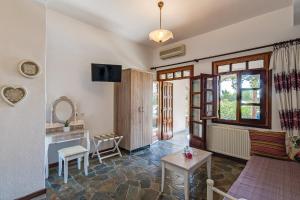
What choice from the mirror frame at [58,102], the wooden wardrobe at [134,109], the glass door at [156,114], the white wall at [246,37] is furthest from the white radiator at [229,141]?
the mirror frame at [58,102]

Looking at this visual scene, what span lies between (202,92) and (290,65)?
1710mm

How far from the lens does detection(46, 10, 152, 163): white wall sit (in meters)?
3.25

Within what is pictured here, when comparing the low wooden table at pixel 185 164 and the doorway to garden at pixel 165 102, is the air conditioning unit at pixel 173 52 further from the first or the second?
the low wooden table at pixel 185 164

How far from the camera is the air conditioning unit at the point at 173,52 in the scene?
15.1 feet

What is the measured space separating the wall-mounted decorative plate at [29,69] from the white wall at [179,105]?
5018 mm

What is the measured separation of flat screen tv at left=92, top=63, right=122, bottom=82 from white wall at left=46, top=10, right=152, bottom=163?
9.5 inches

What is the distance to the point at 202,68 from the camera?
14.0ft

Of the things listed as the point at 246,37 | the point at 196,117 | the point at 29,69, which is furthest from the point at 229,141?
the point at 29,69

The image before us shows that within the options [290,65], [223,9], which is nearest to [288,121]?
[290,65]

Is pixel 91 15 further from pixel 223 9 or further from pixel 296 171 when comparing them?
pixel 296 171

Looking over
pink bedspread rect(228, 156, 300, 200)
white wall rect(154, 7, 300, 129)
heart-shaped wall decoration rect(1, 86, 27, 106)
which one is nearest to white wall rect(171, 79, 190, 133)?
white wall rect(154, 7, 300, 129)

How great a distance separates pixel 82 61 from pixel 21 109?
6.26ft

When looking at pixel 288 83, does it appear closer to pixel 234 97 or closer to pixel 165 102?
pixel 234 97

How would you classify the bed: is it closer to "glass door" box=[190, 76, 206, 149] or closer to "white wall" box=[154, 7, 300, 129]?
"white wall" box=[154, 7, 300, 129]
